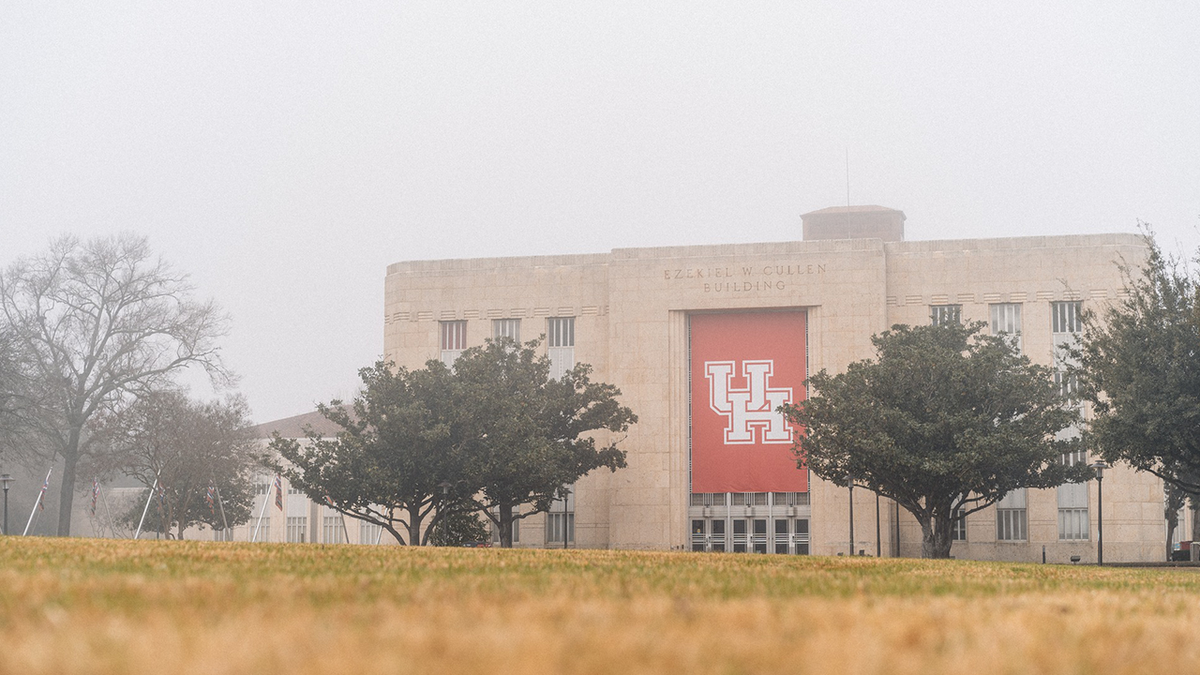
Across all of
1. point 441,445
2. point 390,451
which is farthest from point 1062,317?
point 390,451

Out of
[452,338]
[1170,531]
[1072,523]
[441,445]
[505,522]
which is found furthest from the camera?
[452,338]

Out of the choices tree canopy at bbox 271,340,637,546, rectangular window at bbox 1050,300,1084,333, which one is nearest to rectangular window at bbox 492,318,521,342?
tree canopy at bbox 271,340,637,546

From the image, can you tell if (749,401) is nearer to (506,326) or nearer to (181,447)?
(506,326)

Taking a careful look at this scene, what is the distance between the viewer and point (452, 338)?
75.8 metres

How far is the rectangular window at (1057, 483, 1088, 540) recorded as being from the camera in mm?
67250

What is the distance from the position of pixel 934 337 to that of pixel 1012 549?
815 inches

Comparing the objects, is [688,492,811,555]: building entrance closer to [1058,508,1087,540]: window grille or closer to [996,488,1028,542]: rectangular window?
[996,488,1028,542]: rectangular window

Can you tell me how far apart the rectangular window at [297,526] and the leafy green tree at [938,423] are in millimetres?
49731

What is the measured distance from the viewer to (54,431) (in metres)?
66.6

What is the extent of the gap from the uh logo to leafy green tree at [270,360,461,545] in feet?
69.5

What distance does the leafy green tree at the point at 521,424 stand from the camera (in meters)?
52.5

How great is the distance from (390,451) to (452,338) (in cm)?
2309

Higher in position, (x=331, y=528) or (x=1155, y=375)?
(x=1155, y=375)

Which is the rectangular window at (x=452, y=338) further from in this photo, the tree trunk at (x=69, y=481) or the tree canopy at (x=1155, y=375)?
the tree canopy at (x=1155, y=375)
